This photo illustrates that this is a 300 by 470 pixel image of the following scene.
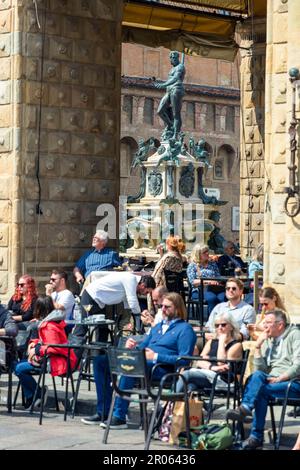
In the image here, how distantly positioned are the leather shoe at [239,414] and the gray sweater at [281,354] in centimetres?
59

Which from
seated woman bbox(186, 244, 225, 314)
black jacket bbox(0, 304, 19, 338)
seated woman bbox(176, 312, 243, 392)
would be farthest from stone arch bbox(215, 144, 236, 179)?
seated woman bbox(176, 312, 243, 392)

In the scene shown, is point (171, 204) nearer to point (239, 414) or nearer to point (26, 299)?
point (26, 299)

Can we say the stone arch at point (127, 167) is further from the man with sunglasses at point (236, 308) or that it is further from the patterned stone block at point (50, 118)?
the man with sunglasses at point (236, 308)

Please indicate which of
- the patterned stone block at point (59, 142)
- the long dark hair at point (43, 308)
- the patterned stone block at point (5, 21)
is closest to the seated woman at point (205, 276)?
the patterned stone block at point (59, 142)

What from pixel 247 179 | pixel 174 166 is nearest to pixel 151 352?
pixel 247 179

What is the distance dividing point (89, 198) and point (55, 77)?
192 centimetres

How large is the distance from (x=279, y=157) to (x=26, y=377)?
3.84 m

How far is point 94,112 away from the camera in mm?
21484

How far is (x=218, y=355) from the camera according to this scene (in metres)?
13.0

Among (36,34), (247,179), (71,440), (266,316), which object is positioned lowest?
(71,440)

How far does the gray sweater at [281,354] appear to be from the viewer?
1249 centimetres

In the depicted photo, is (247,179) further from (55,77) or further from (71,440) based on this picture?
(71,440)

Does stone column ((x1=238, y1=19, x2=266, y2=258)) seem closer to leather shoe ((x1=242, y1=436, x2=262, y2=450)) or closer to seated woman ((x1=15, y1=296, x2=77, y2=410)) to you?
seated woman ((x1=15, y1=296, x2=77, y2=410))

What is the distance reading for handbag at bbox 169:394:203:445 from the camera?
12.3 m
